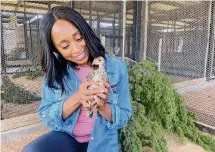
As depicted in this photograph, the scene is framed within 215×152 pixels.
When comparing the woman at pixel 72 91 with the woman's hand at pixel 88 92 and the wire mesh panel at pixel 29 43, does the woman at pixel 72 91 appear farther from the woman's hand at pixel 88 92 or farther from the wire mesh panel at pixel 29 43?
the wire mesh panel at pixel 29 43

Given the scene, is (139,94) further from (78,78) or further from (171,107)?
(78,78)

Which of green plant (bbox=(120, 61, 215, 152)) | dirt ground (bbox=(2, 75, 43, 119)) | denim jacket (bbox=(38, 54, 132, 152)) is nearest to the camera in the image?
denim jacket (bbox=(38, 54, 132, 152))

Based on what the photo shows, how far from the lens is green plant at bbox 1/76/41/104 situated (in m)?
2.81

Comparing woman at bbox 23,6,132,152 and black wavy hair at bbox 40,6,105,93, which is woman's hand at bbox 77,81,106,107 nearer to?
woman at bbox 23,6,132,152

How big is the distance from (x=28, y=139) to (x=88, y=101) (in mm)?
1523

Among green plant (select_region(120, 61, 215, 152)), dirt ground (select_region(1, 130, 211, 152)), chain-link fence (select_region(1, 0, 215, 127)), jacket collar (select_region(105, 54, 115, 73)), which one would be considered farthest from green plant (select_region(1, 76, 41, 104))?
jacket collar (select_region(105, 54, 115, 73))

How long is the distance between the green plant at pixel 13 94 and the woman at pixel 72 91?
6.02ft

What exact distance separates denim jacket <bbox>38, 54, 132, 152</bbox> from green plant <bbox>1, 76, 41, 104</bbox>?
1.83m

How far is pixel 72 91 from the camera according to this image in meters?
1.15

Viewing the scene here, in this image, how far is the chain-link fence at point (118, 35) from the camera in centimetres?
283

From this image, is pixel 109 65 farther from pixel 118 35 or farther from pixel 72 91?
pixel 118 35

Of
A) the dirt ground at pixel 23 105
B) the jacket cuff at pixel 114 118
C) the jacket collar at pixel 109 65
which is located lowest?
the dirt ground at pixel 23 105

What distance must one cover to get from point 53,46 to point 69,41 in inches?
4.3

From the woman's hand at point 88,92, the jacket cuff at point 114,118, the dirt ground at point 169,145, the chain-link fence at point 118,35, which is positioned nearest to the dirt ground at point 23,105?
the chain-link fence at point 118,35
